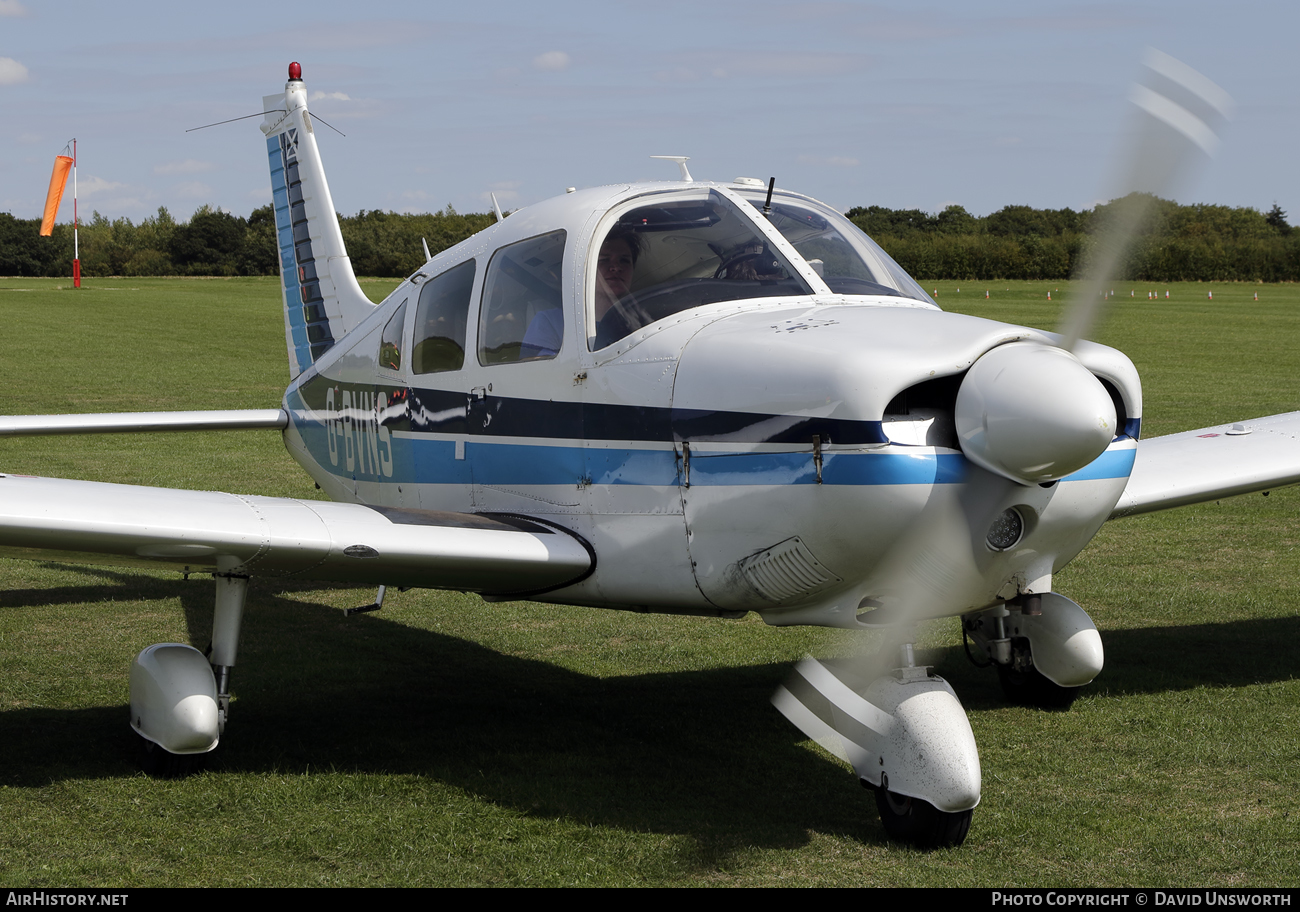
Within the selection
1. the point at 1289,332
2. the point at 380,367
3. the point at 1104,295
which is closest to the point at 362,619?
the point at 380,367

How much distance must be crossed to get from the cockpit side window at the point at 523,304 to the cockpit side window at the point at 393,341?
2.90 ft

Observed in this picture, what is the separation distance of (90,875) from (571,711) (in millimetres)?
2537

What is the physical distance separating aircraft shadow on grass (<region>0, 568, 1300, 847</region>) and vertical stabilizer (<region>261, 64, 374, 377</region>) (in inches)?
87.5

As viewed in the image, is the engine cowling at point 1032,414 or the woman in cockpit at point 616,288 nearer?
the engine cowling at point 1032,414

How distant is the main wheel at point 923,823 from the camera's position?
450 centimetres

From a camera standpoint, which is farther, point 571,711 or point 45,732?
point 571,711

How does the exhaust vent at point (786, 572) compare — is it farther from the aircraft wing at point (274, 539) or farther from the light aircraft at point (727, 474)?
the aircraft wing at point (274, 539)

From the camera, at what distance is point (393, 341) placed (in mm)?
6777

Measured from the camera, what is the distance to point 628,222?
5.45 metres

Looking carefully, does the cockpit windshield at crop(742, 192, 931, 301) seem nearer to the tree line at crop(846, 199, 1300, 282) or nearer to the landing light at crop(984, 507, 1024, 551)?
the landing light at crop(984, 507, 1024, 551)

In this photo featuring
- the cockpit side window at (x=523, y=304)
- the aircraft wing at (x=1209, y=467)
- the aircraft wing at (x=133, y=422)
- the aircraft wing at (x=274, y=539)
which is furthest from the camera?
the aircraft wing at (x=133, y=422)

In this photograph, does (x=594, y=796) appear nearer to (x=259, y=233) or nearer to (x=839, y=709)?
(x=839, y=709)

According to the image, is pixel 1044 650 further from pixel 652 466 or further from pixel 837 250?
pixel 652 466

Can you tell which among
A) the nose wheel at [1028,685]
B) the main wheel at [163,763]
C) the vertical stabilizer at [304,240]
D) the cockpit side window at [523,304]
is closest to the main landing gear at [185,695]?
the main wheel at [163,763]
